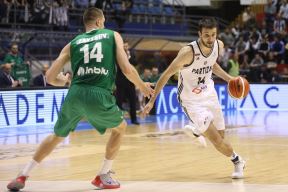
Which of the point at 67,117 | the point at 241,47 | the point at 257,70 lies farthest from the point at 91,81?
the point at 241,47

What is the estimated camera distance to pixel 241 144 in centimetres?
1220

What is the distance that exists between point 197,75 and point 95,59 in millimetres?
1807

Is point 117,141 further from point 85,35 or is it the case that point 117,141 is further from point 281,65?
point 281,65

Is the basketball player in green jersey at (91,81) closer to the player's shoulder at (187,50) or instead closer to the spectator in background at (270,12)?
the player's shoulder at (187,50)

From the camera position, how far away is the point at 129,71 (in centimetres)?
703

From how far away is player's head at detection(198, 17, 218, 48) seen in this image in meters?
8.04

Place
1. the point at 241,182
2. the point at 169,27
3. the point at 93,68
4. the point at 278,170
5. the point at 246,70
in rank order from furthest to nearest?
the point at 169,27
the point at 246,70
the point at 278,170
the point at 241,182
the point at 93,68

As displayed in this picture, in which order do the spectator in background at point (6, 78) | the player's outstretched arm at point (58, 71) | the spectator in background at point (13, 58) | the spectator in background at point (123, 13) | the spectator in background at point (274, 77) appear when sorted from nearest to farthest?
the player's outstretched arm at point (58, 71)
the spectator in background at point (6, 78)
the spectator in background at point (13, 58)
the spectator in background at point (274, 77)
the spectator in background at point (123, 13)

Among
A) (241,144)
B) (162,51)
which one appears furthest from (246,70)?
(241,144)

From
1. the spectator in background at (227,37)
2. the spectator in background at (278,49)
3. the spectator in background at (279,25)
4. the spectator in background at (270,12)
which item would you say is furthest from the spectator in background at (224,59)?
the spectator in background at (270,12)

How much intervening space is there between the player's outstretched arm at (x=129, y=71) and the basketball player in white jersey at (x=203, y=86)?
96 centimetres

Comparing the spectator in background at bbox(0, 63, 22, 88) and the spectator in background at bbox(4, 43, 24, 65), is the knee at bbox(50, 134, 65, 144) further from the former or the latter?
the spectator in background at bbox(4, 43, 24, 65)

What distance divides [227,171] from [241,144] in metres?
3.48

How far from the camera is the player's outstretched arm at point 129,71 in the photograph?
7.03 metres
